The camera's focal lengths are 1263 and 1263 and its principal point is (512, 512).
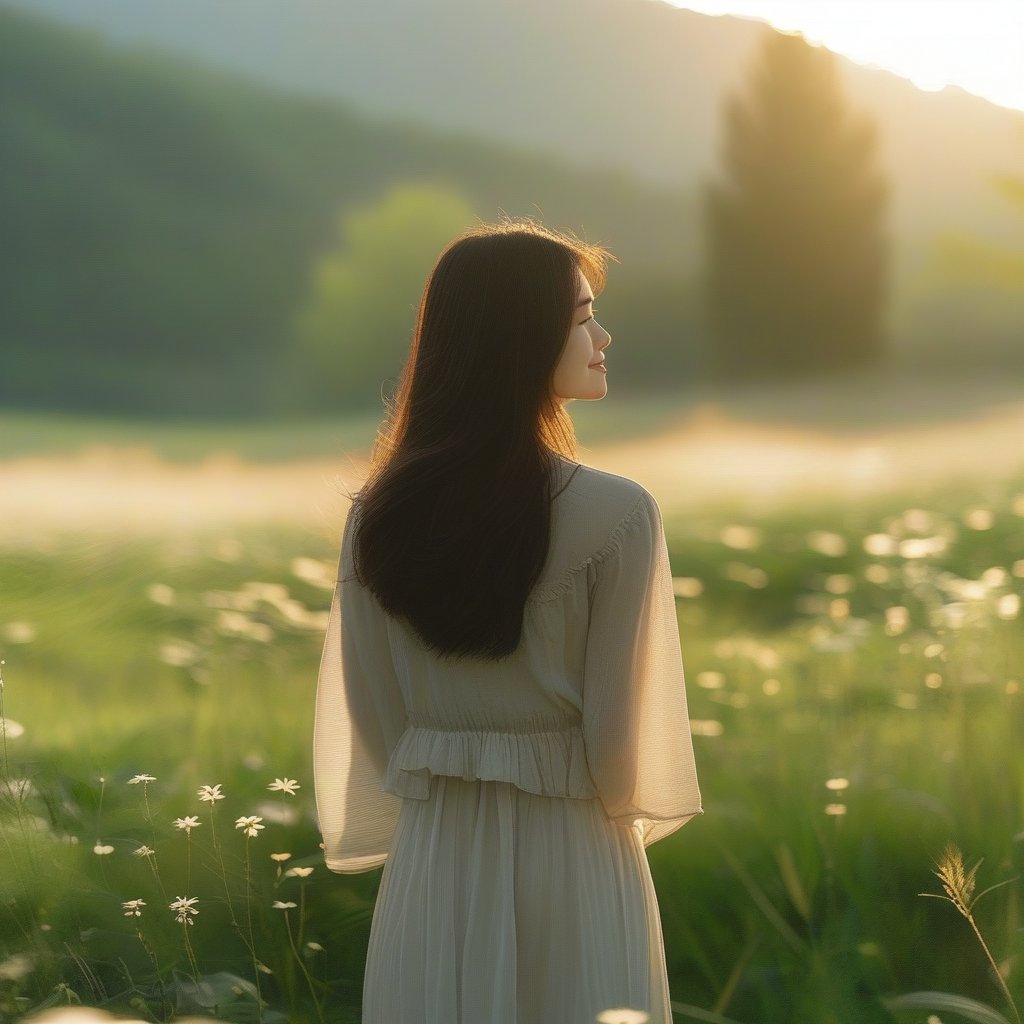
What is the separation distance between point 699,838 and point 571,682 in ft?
4.38

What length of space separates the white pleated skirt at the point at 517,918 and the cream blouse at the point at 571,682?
0.14ft

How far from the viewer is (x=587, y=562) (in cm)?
147

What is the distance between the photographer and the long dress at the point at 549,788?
148 cm

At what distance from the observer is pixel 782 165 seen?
14.6 meters

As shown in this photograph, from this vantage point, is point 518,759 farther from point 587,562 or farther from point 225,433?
point 225,433

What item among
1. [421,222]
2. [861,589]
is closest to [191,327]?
[421,222]

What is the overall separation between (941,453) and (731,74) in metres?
5.99

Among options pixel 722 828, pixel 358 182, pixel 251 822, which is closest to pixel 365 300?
pixel 358 182

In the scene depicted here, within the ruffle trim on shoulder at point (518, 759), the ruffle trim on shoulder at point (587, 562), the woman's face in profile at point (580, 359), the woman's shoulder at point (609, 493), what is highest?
the woman's face in profile at point (580, 359)

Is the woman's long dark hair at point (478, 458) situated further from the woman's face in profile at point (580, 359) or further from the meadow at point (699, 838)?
the meadow at point (699, 838)

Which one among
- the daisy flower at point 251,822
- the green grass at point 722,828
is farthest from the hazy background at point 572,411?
the daisy flower at point 251,822

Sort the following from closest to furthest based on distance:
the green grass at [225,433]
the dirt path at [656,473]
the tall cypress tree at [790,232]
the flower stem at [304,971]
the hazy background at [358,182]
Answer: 1. the flower stem at [304,971]
2. the dirt path at [656,473]
3. the green grass at [225,433]
4. the hazy background at [358,182]
5. the tall cypress tree at [790,232]

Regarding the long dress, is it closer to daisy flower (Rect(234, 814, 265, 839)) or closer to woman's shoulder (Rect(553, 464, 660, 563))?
woman's shoulder (Rect(553, 464, 660, 563))

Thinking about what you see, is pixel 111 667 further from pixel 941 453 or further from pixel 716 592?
pixel 941 453
